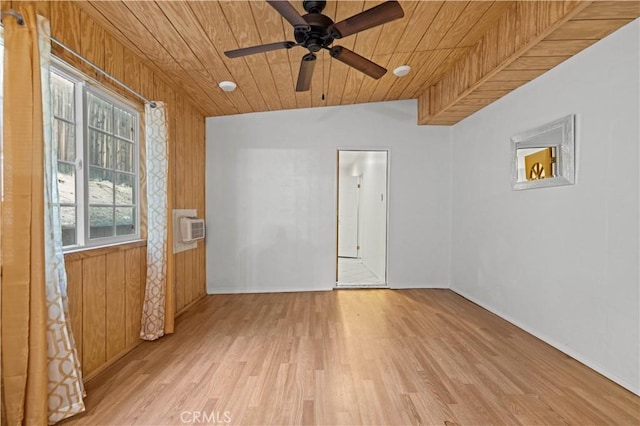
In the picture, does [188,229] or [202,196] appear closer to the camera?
[188,229]

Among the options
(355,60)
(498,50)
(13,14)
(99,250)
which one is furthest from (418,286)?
(13,14)

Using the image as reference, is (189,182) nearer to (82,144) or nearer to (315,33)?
(82,144)

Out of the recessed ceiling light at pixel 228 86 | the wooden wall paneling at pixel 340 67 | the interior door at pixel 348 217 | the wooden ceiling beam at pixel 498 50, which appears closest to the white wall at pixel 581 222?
the wooden ceiling beam at pixel 498 50

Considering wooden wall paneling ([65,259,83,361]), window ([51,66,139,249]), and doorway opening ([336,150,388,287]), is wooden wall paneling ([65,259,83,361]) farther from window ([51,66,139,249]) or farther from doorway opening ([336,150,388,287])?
doorway opening ([336,150,388,287])

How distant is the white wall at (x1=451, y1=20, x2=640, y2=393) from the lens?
1.90 metres

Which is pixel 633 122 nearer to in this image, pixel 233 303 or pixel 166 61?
pixel 166 61

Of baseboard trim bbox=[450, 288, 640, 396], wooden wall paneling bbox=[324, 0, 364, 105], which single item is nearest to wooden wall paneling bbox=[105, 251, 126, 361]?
wooden wall paneling bbox=[324, 0, 364, 105]

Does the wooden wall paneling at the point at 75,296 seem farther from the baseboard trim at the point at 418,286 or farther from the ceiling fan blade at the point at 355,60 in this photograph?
the baseboard trim at the point at 418,286

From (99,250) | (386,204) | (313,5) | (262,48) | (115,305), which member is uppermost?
(313,5)

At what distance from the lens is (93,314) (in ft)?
6.47

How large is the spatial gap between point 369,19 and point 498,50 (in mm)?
1390

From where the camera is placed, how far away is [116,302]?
86.6 inches

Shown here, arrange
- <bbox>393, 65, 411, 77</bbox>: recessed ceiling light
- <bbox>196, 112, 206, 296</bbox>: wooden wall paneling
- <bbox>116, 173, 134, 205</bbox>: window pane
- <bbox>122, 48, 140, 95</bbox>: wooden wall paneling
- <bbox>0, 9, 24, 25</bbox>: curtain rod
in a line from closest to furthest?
<bbox>0, 9, 24, 25</bbox>: curtain rod, <bbox>122, 48, 140, 95</bbox>: wooden wall paneling, <bbox>116, 173, 134, 205</bbox>: window pane, <bbox>393, 65, 411, 77</bbox>: recessed ceiling light, <bbox>196, 112, 206, 296</bbox>: wooden wall paneling

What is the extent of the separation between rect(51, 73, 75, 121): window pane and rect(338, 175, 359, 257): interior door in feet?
17.9
